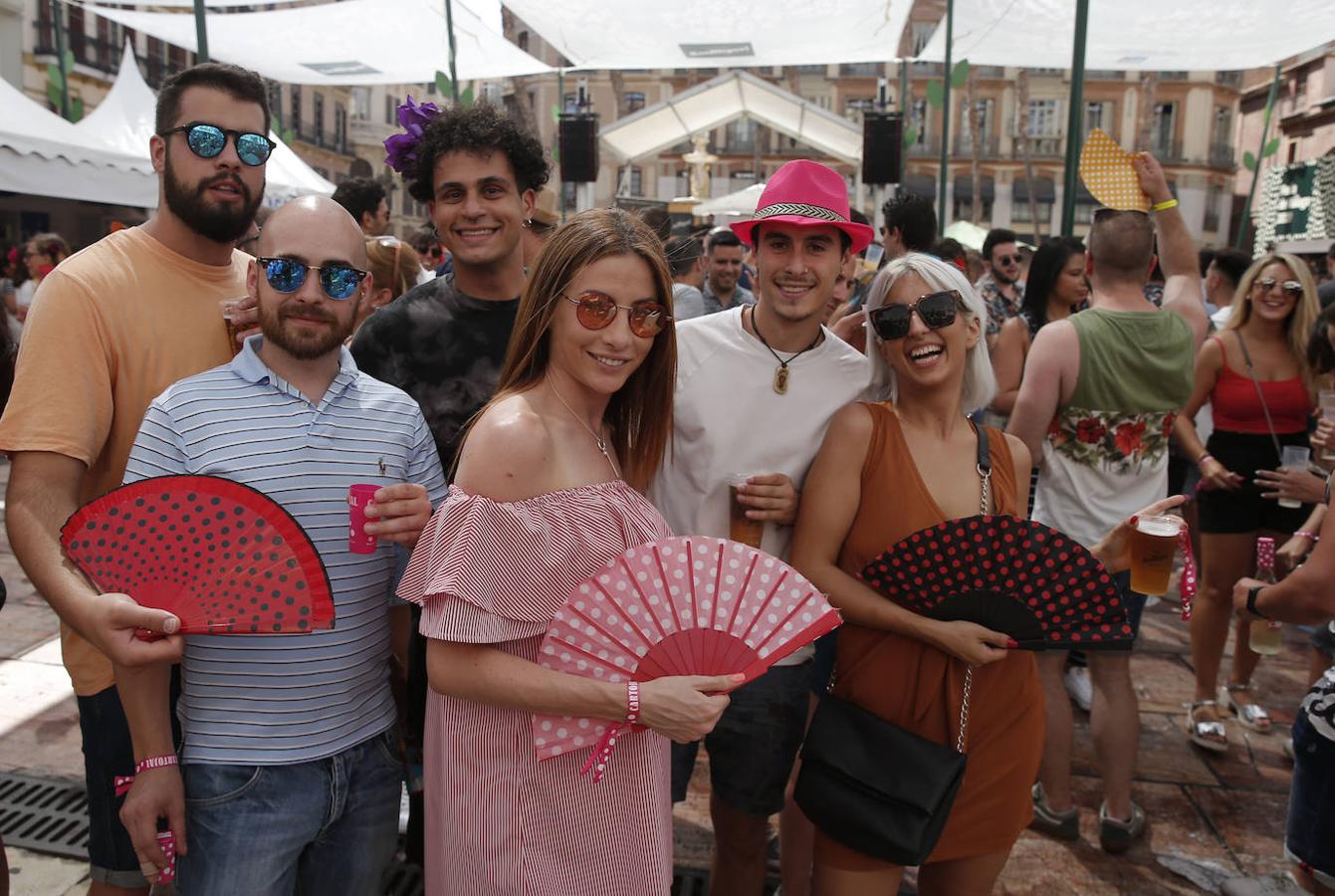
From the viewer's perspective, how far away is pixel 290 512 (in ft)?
5.61

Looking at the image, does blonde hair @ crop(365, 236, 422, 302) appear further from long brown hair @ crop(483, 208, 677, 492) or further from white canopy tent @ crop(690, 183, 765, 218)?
white canopy tent @ crop(690, 183, 765, 218)

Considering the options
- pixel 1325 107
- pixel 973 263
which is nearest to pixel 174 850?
pixel 973 263

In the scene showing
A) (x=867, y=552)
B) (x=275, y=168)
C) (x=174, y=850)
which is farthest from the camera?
(x=275, y=168)

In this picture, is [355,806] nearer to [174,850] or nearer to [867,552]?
[174,850]

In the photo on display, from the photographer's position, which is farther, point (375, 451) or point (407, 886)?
point (407, 886)

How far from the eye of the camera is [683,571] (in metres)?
1.51

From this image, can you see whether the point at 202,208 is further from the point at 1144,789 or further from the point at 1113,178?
the point at 1144,789

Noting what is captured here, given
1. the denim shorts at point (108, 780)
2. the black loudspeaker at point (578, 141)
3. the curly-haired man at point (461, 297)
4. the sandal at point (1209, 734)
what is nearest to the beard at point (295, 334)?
the curly-haired man at point (461, 297)

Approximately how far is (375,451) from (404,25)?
371 inches

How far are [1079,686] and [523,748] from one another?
12.3ft

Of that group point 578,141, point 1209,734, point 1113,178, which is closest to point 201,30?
point 1113,178

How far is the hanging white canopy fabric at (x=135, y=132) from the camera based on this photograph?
30.2 feet

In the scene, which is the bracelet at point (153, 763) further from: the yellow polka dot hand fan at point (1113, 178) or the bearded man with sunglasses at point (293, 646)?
the yellow polka dot hand fan at point (1113, 178)

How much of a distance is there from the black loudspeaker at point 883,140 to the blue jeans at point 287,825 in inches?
445
